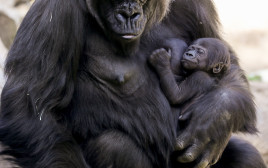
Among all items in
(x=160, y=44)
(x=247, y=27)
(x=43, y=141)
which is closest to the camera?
(x=43, y=141)

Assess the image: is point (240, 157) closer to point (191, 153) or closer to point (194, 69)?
point (191, 153)

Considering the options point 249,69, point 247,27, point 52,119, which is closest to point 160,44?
point 52,119

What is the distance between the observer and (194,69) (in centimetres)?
461

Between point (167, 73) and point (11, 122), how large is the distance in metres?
1.25

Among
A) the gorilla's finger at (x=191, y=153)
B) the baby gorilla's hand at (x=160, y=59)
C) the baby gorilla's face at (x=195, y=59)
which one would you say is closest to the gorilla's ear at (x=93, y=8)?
the baby gorilla's hand at (x=160, y=59)

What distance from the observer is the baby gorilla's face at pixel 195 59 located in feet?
15.0

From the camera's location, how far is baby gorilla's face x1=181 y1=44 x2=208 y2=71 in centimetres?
458

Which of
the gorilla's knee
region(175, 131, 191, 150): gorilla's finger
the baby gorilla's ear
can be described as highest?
the baby gorilla's ear

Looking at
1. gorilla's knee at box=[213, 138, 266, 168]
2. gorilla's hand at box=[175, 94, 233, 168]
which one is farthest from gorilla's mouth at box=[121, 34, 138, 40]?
gorilla's knee at box=[213, 138, 266, 168]

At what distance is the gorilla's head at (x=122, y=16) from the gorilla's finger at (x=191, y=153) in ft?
3.07

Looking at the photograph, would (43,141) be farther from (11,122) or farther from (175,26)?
(175,26)

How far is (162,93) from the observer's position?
4.50 metres

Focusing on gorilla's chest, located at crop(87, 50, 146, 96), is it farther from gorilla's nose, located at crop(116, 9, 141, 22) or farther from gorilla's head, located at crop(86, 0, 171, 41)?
gorilla's nose, located at crop(116, 9, 141, 22)

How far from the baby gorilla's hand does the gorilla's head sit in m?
0.33
